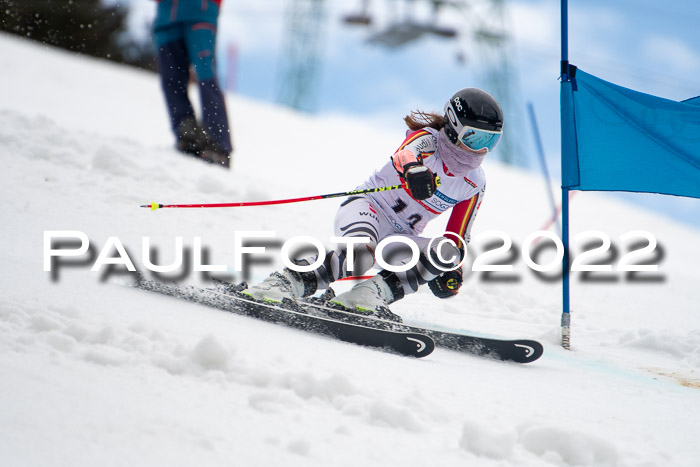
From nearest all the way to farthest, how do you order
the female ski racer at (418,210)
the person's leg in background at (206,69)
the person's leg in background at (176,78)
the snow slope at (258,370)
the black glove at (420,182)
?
the snow slope at (258,370)
the black glove at (420,182)
the female ski racer at (418,210)
the person's leg in background at (206,69)
the person's leg in background at (176,78)

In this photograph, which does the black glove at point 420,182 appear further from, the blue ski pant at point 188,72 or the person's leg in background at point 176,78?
the person's leg in background at point 176,78

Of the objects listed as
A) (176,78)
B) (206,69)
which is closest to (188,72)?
(176,78)

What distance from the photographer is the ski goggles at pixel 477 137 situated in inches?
123

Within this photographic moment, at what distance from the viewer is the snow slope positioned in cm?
167

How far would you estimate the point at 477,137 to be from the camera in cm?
314

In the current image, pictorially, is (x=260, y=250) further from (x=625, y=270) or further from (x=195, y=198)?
(x=625, y=270)

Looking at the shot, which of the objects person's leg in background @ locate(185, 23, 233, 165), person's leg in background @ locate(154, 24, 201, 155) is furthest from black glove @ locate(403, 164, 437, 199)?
person's leg in background @ locate(154, 24, 201, 155)

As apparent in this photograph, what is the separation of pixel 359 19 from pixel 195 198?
1688cm

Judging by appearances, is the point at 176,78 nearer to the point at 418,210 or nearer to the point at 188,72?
the point at 188,72

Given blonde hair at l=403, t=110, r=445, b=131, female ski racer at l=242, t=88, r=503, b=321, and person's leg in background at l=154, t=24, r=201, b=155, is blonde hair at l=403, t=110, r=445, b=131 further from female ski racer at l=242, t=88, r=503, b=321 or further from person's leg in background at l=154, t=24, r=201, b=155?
person's leg in background at l=154, t=24, r=201, b=155

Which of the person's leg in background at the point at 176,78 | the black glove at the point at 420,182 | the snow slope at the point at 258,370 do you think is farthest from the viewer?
the person's leg in background at the point at 176,78

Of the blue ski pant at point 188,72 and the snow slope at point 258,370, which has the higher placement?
the blue ski pant at point 188,72

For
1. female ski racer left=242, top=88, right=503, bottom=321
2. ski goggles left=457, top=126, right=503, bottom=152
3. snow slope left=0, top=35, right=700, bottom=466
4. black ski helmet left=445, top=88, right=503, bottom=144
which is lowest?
snow slope left=0, top=35, right=700, bottom=466

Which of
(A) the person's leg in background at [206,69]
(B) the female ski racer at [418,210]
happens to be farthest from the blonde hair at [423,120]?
(A) the person's leg in background at [206,69]
